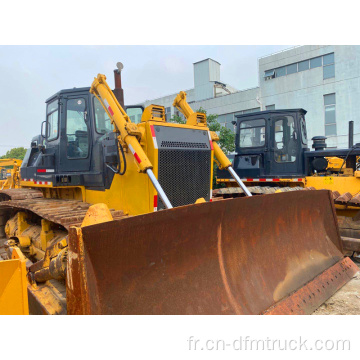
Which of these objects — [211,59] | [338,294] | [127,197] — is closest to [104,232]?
[127,197]

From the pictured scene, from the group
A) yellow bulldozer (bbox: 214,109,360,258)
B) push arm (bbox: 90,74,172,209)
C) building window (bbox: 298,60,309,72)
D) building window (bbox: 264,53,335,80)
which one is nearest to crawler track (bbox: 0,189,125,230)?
push arm (bbox: 90,74,172,209)

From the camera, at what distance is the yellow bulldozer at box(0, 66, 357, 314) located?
204cm

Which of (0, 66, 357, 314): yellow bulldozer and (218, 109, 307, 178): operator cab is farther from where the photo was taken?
(218, 109, 307, 178): operator cab

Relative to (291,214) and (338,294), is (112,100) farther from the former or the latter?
(338,294)

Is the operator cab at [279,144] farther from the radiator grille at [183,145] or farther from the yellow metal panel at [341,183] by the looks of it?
the radiator grille at [183,145]

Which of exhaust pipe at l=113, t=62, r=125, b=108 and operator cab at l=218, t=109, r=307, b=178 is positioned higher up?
exhaust pipe at l=113, t=62, r=125, b=108

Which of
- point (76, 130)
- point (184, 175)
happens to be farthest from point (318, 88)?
point (76, 130)

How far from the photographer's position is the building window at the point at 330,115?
65.9ft

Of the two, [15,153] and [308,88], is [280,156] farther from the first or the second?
[15,153]

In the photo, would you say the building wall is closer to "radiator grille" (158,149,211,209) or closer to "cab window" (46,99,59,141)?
"radiator grille" (158,149,211,209)

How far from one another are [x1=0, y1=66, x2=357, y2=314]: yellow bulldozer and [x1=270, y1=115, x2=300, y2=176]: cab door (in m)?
2.99

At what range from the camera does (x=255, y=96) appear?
23.2 meters

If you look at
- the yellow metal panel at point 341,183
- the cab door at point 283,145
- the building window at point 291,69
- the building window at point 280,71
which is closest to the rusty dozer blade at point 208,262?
the yellow metal panel at point 341,183

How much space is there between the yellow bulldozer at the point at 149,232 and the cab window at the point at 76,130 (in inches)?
0.6
